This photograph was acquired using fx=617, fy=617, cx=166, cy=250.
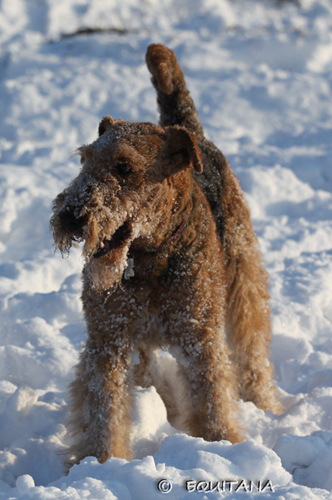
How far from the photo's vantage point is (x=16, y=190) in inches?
223

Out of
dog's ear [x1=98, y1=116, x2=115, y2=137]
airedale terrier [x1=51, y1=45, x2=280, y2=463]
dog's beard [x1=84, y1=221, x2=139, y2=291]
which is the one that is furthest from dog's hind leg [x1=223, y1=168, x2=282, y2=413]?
dog's beard [x1=84, y1=221, x2=139, y2=291]

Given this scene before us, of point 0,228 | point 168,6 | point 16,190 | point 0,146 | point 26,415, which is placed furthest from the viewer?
point 168,6

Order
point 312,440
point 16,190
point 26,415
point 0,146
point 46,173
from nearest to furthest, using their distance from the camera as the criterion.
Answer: point 312,440 < point 26,415 < point 16,190 < point 46,173 < point 0,146

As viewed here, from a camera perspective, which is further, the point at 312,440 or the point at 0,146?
the point at 0,146

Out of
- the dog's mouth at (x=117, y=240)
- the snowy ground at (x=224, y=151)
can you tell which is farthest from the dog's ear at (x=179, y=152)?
the snowy ground at (x=224, y=151)

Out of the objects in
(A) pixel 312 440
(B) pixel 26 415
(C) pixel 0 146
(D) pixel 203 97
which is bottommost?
(A) pixel 312 440

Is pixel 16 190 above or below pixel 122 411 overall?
above

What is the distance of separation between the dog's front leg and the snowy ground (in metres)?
0.20

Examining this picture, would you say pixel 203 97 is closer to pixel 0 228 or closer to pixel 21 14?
pixel 21 14

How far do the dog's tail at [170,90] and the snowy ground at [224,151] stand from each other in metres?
1.41

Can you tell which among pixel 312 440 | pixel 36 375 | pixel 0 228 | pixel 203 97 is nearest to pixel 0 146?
pixel 0 228

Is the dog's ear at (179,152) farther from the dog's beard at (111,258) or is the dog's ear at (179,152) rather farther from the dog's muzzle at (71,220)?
the dog's muzzle at (71,220)

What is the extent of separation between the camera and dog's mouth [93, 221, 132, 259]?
8.47ft

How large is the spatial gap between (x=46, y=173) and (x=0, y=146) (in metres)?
0.94
